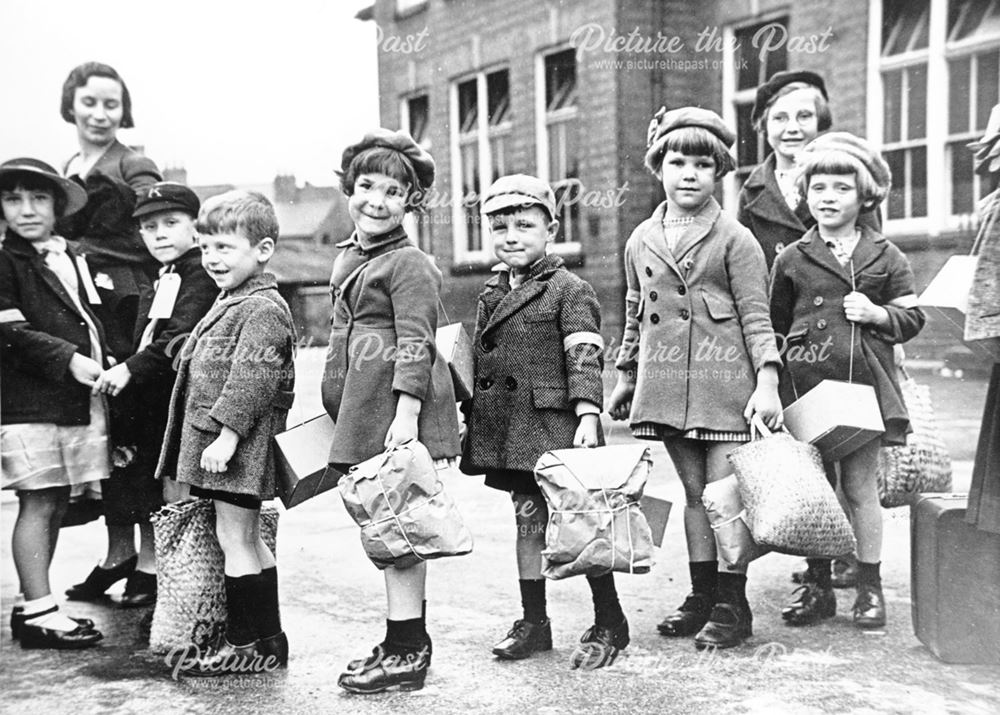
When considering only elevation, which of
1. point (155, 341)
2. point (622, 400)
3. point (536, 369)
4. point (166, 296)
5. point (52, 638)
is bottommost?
point (52, 638)

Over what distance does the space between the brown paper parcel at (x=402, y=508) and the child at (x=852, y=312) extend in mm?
1327

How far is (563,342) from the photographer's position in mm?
3061

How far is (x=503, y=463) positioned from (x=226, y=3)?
193 centimetres

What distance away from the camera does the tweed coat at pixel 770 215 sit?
367 cm

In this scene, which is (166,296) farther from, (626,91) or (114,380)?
(626,91)

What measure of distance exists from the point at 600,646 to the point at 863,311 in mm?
1409

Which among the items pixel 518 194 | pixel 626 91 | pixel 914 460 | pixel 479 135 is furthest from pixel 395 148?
pixel 914 460

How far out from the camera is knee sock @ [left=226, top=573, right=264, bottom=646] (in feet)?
9.91

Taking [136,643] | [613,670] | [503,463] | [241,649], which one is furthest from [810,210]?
[136,643]

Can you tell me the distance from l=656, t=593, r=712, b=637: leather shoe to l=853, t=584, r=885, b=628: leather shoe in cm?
49

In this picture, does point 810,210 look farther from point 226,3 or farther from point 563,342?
point 226,3

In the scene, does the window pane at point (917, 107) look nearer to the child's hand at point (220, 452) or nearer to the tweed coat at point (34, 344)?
the child's hand at point (220, 452)

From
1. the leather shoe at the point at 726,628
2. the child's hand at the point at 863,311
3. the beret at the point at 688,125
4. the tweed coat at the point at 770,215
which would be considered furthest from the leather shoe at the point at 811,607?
the beret at the point at 688,125

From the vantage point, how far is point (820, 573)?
3385 millimetres
